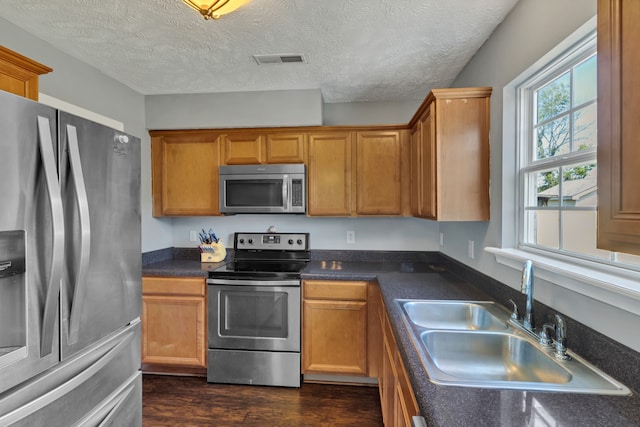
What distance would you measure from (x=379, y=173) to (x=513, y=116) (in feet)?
3.85

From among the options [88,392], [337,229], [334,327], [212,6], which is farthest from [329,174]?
[88,392]

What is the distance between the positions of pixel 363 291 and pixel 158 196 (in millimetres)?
2078

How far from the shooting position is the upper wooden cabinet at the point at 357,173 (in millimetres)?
2643

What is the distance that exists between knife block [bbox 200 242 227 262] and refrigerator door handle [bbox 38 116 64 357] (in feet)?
6.06

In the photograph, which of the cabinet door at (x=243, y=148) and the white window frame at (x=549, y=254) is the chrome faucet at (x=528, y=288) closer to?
the white window frame at (x=549, y=254)

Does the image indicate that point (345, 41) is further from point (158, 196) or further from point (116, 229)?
point (158, 196)

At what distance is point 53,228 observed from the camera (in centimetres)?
102

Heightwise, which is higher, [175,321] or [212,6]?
[212,6]

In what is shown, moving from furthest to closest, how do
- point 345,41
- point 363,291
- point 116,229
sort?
point 363,291 < point 345,41 < point 116,229

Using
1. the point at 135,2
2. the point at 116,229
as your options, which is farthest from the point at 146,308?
the point at 135,2

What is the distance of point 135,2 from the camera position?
1518 millimetres

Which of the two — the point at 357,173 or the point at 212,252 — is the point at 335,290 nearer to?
the point at 357,173

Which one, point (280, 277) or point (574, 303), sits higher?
point (574, 303)

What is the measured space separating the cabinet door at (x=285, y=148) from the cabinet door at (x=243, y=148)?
82 mm
